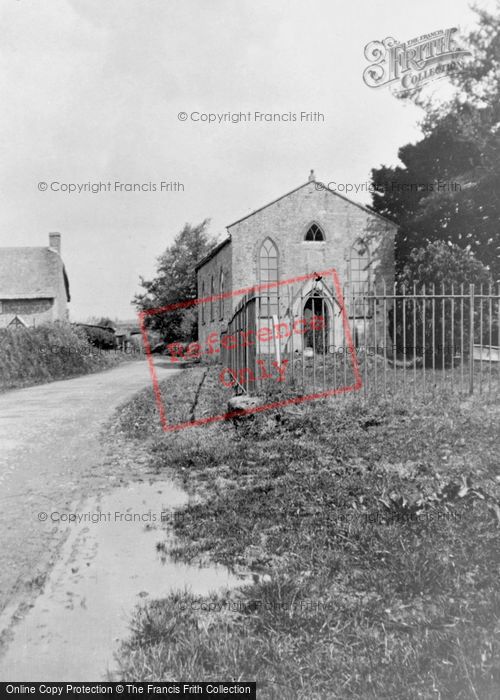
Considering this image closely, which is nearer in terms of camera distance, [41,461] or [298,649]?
[298,649]

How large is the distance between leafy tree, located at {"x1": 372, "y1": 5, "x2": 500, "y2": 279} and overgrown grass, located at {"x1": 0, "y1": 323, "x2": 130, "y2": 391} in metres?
18.7

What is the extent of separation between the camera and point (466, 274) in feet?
67.4

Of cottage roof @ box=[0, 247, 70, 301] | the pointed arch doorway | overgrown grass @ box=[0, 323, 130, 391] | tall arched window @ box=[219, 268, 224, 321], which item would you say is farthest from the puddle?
cottage roof @ box=[0, 247, 70, 301]

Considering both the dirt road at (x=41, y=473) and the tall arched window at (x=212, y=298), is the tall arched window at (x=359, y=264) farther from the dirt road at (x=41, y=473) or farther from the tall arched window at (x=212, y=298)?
the dirt road at (x=41, y=473)

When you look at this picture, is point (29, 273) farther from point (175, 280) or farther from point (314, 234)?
point (314, 234)

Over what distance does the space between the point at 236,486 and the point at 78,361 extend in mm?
20507

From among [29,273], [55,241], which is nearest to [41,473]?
[29,273]

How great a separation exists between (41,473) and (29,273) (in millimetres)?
41661

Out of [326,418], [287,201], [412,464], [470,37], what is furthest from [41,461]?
[470,37]

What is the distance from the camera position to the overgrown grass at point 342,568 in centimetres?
274

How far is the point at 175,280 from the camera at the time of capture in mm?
59531

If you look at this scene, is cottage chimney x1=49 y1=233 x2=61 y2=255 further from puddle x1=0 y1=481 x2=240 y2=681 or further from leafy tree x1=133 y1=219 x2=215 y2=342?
puddle x1=0 y1=481 x2=240 y2=681

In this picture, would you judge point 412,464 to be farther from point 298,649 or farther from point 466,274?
point 466,274

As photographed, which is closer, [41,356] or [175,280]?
[41,356]
